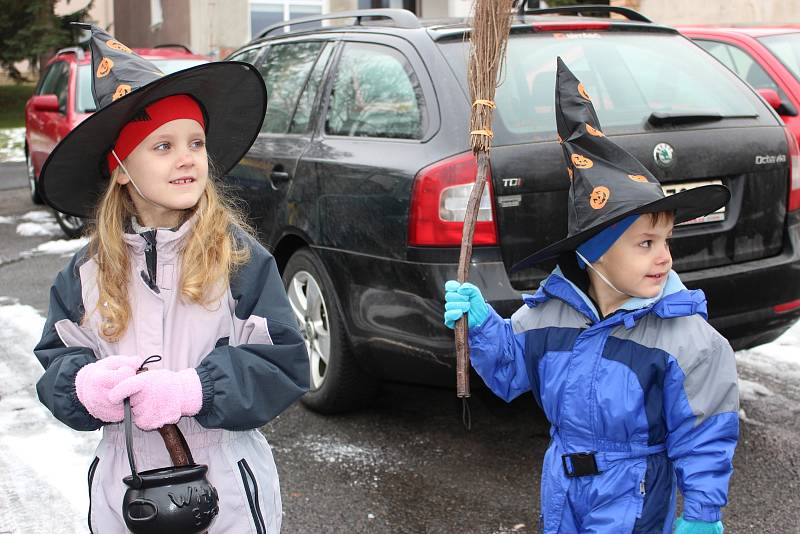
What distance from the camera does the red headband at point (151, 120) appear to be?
2.40 meters

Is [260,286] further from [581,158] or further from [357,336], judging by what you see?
[357,336]

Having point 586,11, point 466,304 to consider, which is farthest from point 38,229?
point 466,304

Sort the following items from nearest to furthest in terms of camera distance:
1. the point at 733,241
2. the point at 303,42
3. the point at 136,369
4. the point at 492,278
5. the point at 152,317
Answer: the point at 136,369, the point at 152,317, the point at 492,278, the point at 733,241, the point at 303,42

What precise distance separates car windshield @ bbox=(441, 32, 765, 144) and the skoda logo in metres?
0.13

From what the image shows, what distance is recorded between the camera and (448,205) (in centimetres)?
394

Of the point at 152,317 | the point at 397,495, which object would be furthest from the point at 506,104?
the point at 152,317

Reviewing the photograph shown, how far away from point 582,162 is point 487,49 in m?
0.49

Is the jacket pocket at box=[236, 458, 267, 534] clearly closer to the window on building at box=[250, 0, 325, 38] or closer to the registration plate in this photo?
the registration plate

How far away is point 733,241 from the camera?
14.2 ft

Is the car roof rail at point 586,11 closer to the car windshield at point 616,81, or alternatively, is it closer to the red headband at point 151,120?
the car windshield at point 616,81

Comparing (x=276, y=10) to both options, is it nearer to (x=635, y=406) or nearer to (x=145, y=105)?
(x=145, y=105)

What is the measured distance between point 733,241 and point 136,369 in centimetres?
295

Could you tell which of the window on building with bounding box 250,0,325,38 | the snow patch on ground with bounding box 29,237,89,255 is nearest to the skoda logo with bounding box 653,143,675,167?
the snow patch on ground with bounding box 29,237,89,255

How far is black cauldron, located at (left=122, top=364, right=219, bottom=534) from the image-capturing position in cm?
206
